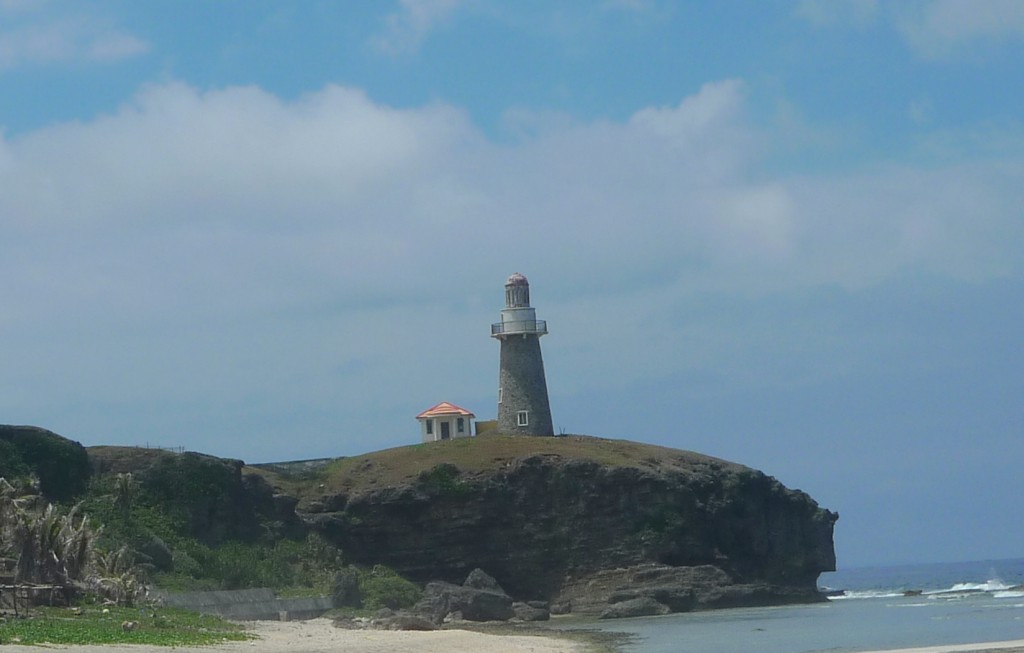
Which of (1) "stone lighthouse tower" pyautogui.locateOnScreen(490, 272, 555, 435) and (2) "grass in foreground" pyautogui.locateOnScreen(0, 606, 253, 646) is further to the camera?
(1) "stone lighthouse tower" pyautogui.locateOnScreen(490, 272, 555, 435)

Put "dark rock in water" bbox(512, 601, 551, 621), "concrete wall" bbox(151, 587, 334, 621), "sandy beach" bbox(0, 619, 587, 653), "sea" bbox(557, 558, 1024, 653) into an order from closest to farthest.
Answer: "sandy beach" bbox(0, 619, 587, 653), "sea" bbox(557, 558, 1024, 653), "concrete wall" bbox(151, 587, 334, 621), "dark rock in water" bbox(512, 601, 551, 621)

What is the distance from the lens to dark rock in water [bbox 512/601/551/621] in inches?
2261

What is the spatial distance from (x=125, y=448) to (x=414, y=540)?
1439cm

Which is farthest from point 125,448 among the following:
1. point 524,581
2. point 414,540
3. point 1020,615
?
point 1020,615

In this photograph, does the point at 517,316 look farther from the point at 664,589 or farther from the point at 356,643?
→ the point at 356,643

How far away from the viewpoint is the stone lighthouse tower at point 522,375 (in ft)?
250

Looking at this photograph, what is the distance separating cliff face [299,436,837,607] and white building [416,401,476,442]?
35.9 feet

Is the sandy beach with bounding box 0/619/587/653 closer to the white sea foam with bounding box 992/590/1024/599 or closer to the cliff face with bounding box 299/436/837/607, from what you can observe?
the cliff face with bounding box 299/436/837/607

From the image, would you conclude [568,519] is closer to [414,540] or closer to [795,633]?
[414,540]

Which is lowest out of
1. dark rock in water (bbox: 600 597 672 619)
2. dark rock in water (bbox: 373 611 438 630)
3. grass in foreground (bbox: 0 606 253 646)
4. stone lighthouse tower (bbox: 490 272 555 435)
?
dark rock in water (bbox: 600 597 672 619)

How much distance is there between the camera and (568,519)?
217 feet

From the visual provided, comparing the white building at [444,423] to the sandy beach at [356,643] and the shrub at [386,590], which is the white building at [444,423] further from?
the sandy beach at [356,643]

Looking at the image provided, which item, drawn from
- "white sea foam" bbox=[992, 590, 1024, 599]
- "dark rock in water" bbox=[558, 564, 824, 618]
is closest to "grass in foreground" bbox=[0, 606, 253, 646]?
"dark rock in water" bbox=[558, 564, 824, 618]

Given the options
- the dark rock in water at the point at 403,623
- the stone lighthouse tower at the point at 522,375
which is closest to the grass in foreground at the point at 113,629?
the dark rock in water at the point at 403,623
